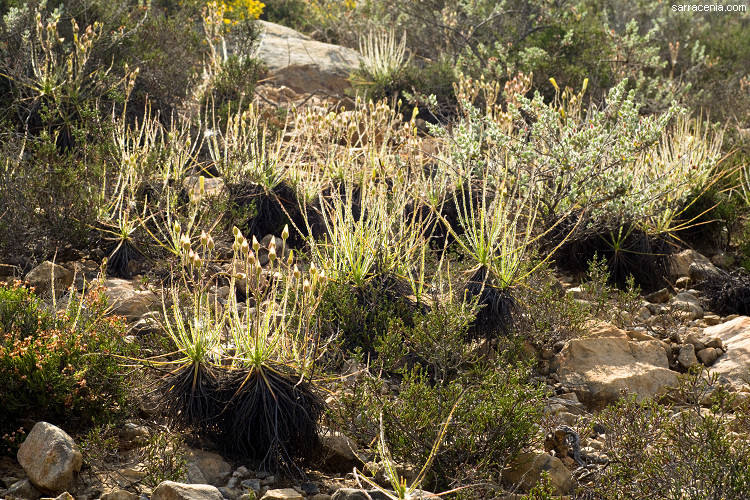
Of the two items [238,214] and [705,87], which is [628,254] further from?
[705,87]

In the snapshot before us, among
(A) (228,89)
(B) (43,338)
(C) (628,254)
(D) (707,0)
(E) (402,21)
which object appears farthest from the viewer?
(D) (707,0)

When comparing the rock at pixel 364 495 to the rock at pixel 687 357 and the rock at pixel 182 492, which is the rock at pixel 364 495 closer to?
the rock at pixel 182 492

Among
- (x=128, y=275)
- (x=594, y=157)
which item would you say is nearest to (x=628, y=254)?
(x=594, y=157)

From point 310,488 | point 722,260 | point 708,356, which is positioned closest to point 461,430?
point 310,488

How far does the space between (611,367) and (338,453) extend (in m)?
1.58

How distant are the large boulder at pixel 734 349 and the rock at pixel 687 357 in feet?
0.35

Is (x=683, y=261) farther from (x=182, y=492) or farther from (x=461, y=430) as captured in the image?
(x=182, y=492)

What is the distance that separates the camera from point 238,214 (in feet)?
15.3

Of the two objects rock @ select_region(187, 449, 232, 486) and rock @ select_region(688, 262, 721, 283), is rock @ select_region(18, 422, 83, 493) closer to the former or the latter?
rock @ select_region(187, 449, 232, 486)

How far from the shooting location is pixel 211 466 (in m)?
2.71

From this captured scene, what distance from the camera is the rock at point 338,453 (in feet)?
9.49

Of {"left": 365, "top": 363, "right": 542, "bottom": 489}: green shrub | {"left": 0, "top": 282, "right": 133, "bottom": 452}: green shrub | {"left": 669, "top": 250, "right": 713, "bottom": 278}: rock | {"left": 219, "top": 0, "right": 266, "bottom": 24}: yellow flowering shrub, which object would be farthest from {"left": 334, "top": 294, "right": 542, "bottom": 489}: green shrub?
{"left": 219, "top": 0, "right": 266, "bottom": 24}: yellow flowering shrub

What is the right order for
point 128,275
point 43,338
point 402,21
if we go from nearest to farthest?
point 43,338, point 128,275, point 402,21

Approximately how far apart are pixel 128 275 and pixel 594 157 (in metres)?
3.05
